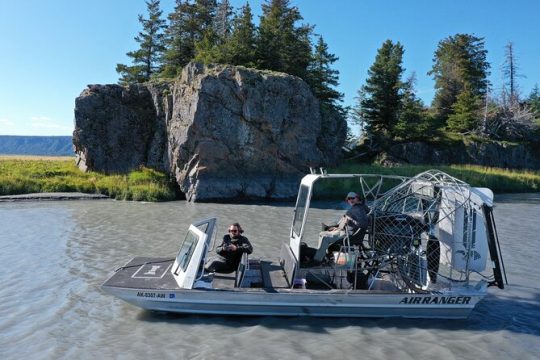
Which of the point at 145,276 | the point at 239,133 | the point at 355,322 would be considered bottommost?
the point at 355,322

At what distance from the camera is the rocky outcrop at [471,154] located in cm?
4419

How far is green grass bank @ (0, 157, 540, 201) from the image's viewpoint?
29.2 meters

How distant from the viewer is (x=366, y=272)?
9273mm

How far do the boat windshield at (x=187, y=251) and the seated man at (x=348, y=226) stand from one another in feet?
8.04

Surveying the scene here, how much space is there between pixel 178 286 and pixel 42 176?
95.8ft

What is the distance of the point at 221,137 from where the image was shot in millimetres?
28844

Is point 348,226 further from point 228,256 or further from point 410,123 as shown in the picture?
point 410,123

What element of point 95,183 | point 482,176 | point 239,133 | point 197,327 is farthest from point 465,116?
point 197,327

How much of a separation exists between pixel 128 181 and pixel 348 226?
24566 mm

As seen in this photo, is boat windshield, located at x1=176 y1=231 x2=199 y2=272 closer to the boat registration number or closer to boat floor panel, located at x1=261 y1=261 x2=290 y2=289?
the boat registration number

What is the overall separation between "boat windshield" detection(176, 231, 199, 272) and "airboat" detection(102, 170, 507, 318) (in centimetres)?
3

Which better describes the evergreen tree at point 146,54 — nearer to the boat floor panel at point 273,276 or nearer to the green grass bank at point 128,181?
the green grass bank at point 128,181

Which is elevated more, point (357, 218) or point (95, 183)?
point (357, 218)

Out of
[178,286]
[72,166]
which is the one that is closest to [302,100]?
[72,166]
